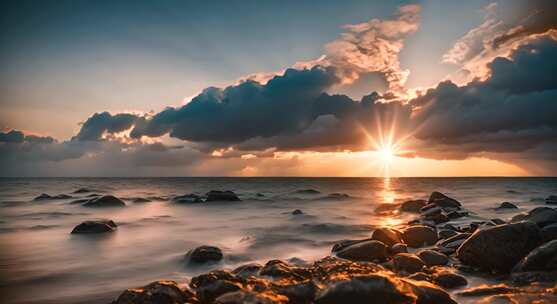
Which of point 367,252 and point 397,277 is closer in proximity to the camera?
point 397,277

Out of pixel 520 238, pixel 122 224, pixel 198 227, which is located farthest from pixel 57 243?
pixel 520 238

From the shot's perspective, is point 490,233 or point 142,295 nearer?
point 142,295

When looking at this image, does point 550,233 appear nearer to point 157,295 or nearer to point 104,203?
point 157,295

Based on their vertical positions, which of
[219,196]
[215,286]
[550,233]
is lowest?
[219,196]

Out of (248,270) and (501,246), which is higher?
(501,246)

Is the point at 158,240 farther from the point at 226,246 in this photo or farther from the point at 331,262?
the point at 331,262

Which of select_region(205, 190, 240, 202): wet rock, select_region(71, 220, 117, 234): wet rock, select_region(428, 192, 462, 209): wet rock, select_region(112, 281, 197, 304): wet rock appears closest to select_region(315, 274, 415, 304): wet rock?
select_region(112, 281, 197, 304): wet rock

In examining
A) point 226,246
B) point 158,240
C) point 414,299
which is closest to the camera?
point 414,299

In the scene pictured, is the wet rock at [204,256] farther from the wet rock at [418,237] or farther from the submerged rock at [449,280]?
the wet rock at [418,237]

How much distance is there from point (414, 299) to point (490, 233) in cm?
409

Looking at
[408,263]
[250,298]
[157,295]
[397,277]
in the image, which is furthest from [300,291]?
[408,263]

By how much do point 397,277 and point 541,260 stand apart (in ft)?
11.2

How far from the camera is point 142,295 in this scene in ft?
18.0

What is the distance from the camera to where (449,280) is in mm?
6789
